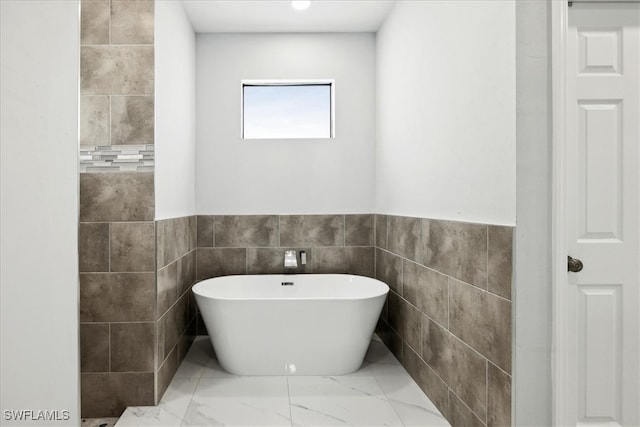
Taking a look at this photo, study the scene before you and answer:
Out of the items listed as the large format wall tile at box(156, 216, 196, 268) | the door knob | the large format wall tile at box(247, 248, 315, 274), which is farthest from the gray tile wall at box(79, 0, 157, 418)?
the door knob

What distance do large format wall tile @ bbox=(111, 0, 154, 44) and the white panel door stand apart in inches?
83.4

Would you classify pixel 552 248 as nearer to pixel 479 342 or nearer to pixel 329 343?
pixel 479 342

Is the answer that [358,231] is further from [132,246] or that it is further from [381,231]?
[132,246]

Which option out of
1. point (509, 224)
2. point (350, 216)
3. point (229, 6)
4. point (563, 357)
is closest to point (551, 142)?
point (509, 224)

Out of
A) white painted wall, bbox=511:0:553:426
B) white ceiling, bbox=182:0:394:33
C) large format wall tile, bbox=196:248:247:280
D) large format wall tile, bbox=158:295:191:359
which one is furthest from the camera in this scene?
large format wall tile, bbox=196:248:247:280

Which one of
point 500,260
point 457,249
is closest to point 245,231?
point 457,249

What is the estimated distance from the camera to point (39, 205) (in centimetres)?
63

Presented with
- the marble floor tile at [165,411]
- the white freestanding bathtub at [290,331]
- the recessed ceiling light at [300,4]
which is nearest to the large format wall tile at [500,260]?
the white freestanding bathtub at [290,331]

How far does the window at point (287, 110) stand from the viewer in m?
3.51

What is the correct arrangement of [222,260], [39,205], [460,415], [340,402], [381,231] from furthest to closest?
1. [222,260]
2. [381,231]
3. [340,402]
4. [460,415]
5. [39,205]

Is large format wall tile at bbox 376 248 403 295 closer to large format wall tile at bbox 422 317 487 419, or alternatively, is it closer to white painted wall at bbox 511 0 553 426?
large format wall tile at bbox 422 317 487 419

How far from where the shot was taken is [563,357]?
4.55 ft

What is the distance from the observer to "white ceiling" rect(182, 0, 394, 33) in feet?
9.44

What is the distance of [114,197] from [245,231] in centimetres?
134
